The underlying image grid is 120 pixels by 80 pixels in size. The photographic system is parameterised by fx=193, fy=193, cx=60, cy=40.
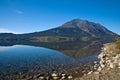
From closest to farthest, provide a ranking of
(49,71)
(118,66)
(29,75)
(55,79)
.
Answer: (118,66), (55,79), (29,75), (49,71)

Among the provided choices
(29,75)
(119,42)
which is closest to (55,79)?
(29,75)

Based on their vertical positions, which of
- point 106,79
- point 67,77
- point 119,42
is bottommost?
point 67,77

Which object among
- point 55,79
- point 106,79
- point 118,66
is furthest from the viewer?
point 55,79

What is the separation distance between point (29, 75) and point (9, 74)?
340cm

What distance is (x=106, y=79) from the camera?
64.5ft

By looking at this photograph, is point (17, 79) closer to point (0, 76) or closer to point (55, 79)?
point (0, 76)

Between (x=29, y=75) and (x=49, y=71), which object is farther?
(x=49, y=71)

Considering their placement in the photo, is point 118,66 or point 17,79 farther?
point 17,79

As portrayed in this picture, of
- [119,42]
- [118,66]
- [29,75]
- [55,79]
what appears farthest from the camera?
[119,42]

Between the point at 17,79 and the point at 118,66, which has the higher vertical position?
the point at 118,66

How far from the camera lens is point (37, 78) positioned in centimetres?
3006

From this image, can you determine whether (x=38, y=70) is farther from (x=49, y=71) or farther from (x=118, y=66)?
(x=118, y=66)

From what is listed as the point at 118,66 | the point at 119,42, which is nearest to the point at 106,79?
the point at 118,66

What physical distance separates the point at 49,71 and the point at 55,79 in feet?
18.7
